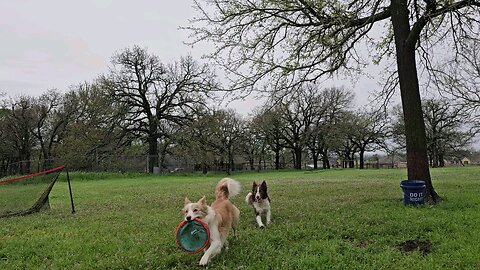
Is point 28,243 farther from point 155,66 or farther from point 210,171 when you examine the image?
point 210,171

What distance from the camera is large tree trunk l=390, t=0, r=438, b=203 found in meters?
9.08

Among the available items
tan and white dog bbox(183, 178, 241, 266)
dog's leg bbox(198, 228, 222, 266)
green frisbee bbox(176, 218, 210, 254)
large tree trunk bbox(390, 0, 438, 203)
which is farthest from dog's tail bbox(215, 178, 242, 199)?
large tree trunk bbox(390, 0, 438, 203)

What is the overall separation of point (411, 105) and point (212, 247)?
685cm

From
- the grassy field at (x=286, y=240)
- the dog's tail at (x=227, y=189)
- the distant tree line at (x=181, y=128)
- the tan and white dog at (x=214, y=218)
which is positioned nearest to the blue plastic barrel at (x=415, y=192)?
the grassy field at (x=286, y=240)

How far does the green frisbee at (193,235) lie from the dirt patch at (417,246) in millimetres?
2841

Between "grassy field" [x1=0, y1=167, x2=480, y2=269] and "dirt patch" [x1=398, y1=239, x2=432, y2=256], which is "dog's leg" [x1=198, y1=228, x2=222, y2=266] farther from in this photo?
"dirt patch" [x1=398, y1=239, x2=432, y2=256]

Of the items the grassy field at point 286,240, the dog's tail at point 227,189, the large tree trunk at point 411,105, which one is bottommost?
the grassy field at point 286,240

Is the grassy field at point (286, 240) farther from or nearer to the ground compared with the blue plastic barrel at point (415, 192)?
nearer to the ground

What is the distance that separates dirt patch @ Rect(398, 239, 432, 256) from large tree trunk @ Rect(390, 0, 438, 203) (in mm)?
3859

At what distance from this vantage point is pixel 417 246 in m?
5.29

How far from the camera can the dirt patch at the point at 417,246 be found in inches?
201

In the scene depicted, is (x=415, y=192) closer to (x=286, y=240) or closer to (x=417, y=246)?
(x=417, y=246)

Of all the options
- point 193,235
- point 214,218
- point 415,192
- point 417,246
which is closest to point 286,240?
point 214,218

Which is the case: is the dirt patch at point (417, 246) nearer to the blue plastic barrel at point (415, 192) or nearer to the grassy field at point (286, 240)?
the grassy field at point (286, 240)
